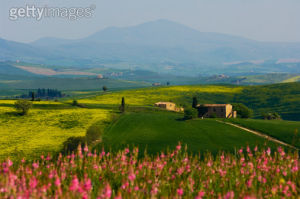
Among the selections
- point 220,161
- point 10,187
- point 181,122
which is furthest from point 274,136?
point 10,187

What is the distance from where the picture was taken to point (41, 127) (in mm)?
114312

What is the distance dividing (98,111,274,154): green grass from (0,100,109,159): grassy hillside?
1006 cm

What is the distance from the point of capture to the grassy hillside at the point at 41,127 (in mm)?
92125

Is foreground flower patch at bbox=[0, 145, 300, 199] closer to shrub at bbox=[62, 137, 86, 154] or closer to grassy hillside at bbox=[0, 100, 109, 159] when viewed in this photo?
grassy hillside at bbox=[0, 100, 109, 159]

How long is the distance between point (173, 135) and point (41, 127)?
37.9m

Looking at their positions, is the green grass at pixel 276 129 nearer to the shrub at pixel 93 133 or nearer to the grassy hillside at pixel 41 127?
the shrub at pixel 93 133

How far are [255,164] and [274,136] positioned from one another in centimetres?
8725

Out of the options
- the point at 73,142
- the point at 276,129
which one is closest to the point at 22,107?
the point at 73,142

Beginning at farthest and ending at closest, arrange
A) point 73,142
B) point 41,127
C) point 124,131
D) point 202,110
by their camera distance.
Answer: point 202,110 < point 41,127 < point 124,131 < point 73,142

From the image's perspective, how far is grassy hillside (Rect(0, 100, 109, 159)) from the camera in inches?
3627

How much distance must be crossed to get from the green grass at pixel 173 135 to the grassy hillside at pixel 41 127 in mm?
10064

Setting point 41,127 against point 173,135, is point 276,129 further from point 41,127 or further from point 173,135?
point 41,127

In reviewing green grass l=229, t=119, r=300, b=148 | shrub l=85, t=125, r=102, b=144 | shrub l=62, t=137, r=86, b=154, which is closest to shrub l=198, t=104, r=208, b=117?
green grass l=229, t=119, r=300, b=148

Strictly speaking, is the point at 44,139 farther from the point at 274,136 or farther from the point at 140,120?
the point at 274,136
